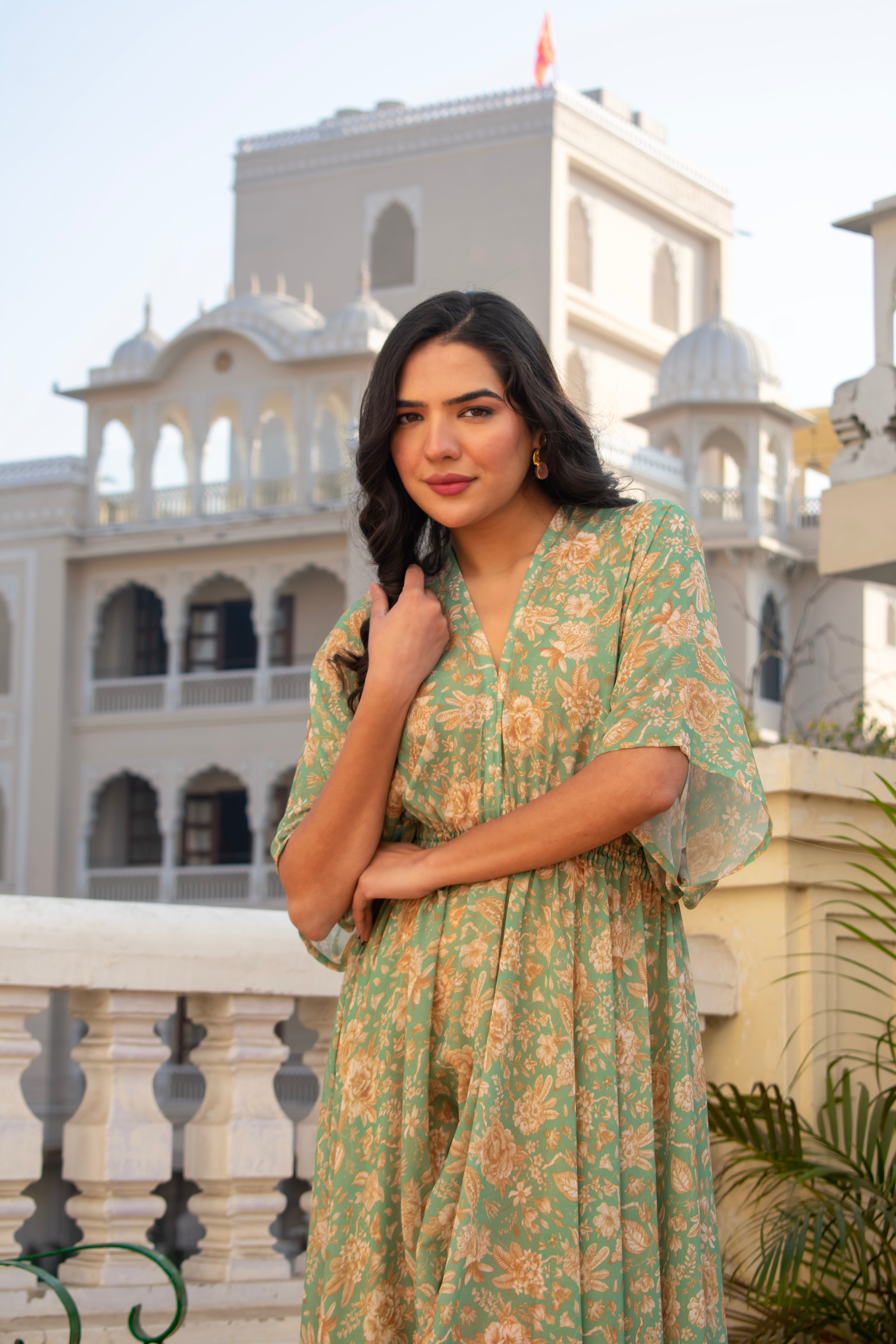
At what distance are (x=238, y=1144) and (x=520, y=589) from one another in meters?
1.19

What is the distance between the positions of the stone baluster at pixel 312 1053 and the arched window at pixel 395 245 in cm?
2309

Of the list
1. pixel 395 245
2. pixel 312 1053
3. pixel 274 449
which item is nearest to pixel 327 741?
pixel 312 1053

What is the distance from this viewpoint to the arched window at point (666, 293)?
26.8 metres

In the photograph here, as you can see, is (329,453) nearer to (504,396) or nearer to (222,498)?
(222,498)

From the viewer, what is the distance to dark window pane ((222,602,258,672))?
22562mm

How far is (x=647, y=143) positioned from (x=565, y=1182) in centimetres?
2592

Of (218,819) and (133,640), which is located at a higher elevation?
(133,640)

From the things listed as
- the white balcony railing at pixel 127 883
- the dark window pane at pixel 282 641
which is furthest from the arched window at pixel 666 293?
the white balcony railing at pixel 127 883

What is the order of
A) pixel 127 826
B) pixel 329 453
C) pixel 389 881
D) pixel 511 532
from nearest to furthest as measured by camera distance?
pixel 389 881
pixel 511 532
pixel 329 453
pixel 127 826

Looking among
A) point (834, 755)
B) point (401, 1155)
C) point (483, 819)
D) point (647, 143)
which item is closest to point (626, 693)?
point (483, 819)

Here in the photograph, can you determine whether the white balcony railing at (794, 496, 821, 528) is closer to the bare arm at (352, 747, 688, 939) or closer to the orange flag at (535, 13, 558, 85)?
the orange flag at (535, 13, 558, 85)

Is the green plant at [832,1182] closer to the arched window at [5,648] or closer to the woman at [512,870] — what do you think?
the woman at [512,870]

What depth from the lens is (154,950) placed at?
8.20ft

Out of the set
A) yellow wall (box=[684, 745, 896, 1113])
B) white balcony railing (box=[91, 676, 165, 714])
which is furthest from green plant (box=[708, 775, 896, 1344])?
white balcony railing (box=[91, 676, 165, 714])
